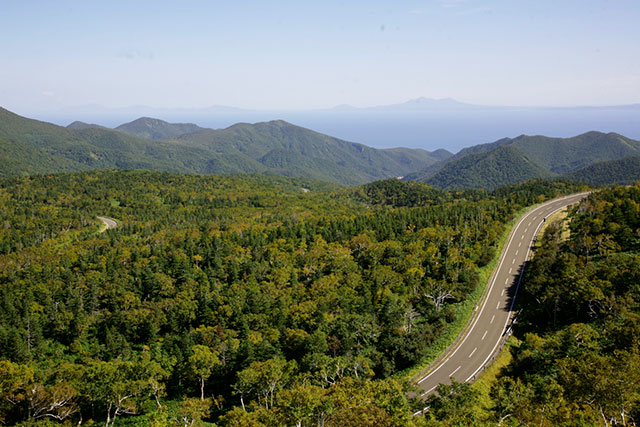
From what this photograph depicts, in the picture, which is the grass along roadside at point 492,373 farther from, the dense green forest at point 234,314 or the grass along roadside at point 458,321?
the dense green forest at point 234,314

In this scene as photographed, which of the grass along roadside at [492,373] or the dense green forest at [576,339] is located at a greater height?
the dense green forest at [576,339]

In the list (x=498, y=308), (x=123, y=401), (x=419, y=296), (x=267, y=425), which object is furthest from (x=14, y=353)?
(x=498, y=308)

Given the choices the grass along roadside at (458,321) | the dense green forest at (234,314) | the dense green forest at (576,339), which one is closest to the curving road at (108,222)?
the dense green forest at (234,314)

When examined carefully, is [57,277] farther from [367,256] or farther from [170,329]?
[367,256]

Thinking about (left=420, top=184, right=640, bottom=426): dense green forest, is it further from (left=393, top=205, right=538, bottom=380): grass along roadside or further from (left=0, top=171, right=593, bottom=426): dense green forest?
(left=0, top=171, right=593, bottom=426): dense green forest

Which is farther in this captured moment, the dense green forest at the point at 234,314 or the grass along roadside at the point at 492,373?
the grass along roadside at the point at 492,373

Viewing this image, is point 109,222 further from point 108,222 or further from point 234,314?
point 234,314
